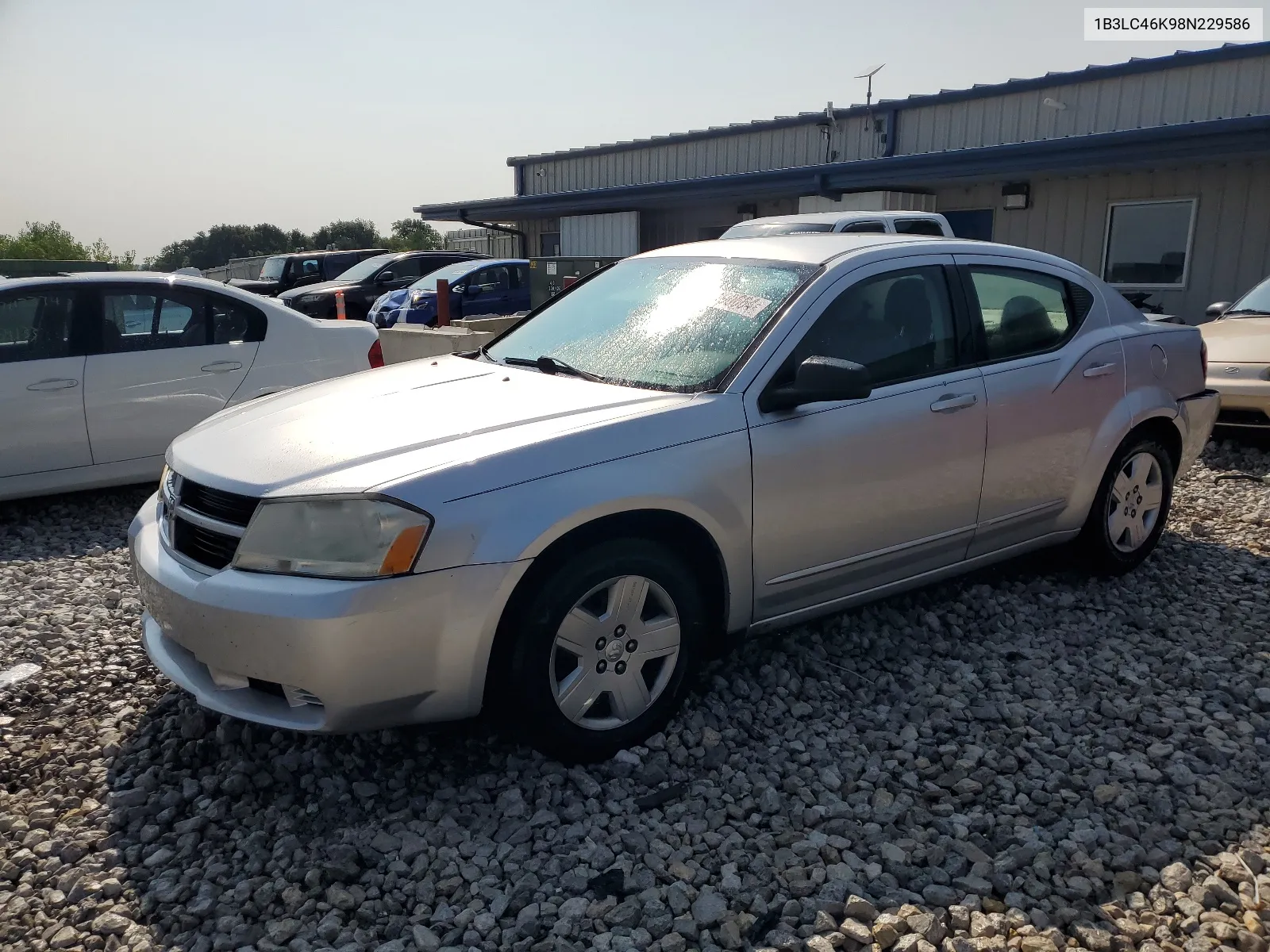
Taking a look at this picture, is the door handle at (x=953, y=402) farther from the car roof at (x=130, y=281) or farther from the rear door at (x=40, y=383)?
the rear door at (x=40, y=383)

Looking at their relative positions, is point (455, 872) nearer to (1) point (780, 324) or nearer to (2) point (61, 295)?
(1) point (780, 324)

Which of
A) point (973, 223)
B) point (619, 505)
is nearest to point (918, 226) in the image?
point (973, 223)

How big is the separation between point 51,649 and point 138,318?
2879mm

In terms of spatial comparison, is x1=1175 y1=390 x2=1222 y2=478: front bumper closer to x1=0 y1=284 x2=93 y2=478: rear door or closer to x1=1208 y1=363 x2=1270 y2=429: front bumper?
x1=1208 y1=363 x2=1270 y2=429: front bumper

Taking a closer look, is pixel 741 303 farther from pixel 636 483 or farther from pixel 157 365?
pixel 157 365

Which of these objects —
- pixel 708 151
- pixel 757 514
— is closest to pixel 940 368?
pixel 757 514

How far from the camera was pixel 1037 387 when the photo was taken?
4.17 m

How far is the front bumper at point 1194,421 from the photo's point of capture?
4875 millimetres

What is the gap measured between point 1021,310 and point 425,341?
7272 millimetres

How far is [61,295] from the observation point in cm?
604

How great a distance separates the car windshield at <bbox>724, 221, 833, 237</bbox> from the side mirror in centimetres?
684

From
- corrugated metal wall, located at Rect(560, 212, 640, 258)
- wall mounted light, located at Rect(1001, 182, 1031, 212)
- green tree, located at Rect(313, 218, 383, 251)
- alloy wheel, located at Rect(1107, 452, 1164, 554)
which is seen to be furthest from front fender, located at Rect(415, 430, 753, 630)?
green tree, located at Rect(313, 218, 383, 251)

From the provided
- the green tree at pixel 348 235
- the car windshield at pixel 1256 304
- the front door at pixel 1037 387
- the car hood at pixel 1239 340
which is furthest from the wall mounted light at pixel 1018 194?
the green tree at pixel 348 235

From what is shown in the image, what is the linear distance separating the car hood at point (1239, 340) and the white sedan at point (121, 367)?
22.2 ft
